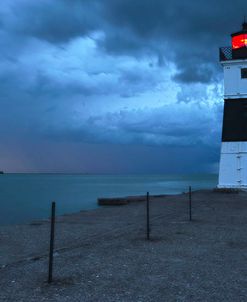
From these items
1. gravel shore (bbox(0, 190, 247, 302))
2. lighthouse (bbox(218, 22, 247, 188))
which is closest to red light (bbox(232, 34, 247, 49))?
lighthouse (bbox(218, 22, 247, 188))

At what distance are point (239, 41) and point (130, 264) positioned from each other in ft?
96.0

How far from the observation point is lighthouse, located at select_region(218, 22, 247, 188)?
31594 millimetres

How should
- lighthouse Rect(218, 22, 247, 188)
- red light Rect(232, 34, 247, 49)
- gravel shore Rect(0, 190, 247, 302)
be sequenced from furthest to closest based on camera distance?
red light Rect(232, 34, 247, 49) → lighthouse Rect(218, 22, 247, 188) → gravel shore Rect(0, 190, 247, 302)

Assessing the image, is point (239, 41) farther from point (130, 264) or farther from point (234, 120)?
point (130, 264)

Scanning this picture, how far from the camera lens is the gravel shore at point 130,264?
280 inches

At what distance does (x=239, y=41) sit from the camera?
110ft

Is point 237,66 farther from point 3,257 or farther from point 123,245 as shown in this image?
point 3,257

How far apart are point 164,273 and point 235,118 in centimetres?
2579

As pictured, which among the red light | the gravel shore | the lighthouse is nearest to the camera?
the gravel shore

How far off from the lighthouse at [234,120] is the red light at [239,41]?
24cm

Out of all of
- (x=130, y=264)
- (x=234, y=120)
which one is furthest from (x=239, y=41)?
(x=130, y=264)

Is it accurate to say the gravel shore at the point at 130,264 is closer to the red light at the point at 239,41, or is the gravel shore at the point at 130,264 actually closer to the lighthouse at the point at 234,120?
the lighthouse at the point at 234,120

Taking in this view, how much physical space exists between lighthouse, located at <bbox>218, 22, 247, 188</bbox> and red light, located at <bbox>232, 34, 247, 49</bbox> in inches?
9.6

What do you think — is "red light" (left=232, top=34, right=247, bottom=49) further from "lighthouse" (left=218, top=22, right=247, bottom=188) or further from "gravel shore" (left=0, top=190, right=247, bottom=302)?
"gravel shore" (left=0, top=190, right=247, bottom=302)
